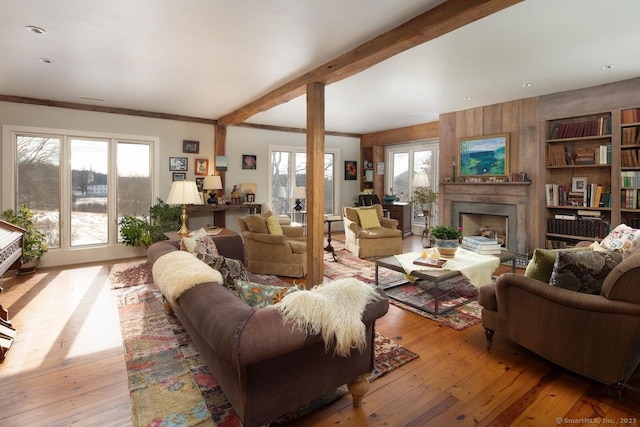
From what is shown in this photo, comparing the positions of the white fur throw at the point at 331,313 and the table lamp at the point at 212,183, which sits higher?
the table lamp at the point at 212,183

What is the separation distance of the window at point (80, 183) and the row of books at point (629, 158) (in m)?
6.96

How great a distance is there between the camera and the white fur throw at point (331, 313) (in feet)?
4.90

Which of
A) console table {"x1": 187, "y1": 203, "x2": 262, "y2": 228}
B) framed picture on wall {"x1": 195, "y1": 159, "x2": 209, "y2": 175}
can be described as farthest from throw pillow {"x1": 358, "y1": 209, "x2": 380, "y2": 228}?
framed picture on wall {"x1": 195, "y1": 159, "x2": 209, "y2": 175}

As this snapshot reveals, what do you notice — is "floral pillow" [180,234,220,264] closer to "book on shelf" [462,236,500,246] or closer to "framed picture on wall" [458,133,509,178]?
"book on shelf" [462,236,500,246]

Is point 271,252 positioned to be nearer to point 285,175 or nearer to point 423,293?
point 423,293

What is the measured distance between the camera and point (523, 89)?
4.65 meters

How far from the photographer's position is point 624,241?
2396 mm

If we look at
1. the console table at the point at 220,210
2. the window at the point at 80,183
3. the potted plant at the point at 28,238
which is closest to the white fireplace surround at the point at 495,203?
the console table at the point at 220,210

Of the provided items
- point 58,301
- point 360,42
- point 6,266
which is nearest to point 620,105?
point 360,42

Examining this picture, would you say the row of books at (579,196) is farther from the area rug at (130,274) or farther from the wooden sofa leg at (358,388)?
the area rug at (130,274)

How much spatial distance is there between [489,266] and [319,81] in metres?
2.64

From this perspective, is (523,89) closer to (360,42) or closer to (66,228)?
(360,42)

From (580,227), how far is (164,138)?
667 cm

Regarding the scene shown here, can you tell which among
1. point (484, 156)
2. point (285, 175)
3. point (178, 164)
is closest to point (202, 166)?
point (178, 164)
